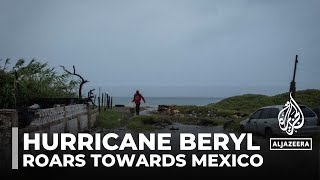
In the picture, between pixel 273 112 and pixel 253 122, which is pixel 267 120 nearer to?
pixel 273 112

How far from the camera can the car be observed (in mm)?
16281

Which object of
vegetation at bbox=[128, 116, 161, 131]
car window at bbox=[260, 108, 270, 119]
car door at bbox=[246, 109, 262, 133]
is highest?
car window at bbox=[260, 108, 270, 119]

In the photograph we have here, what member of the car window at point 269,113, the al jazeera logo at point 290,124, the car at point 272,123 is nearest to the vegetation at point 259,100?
the car at point 272,123

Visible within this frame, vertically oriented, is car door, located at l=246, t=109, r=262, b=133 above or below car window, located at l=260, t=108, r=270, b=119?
below

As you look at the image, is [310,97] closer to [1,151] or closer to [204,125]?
[204,125]

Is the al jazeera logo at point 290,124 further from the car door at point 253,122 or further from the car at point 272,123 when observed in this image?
the car door at point 253,122

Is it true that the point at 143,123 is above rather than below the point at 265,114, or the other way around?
below

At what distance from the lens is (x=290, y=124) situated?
1592cm

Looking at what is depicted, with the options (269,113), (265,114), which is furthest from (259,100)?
(269,113)

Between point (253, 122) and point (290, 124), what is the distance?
3456 millimetres

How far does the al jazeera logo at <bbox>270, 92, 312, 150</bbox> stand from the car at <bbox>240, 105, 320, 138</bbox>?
0.34 m

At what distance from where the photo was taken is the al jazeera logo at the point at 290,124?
13.8 metres

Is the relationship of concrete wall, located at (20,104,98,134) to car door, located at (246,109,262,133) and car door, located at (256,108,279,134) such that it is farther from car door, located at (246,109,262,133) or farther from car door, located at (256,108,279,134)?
car door, located at (256,108,279,134)

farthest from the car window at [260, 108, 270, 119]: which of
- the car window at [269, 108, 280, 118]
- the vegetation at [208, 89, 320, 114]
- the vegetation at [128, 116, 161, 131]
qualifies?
the vegetation at [208, 89, 320, 114]
